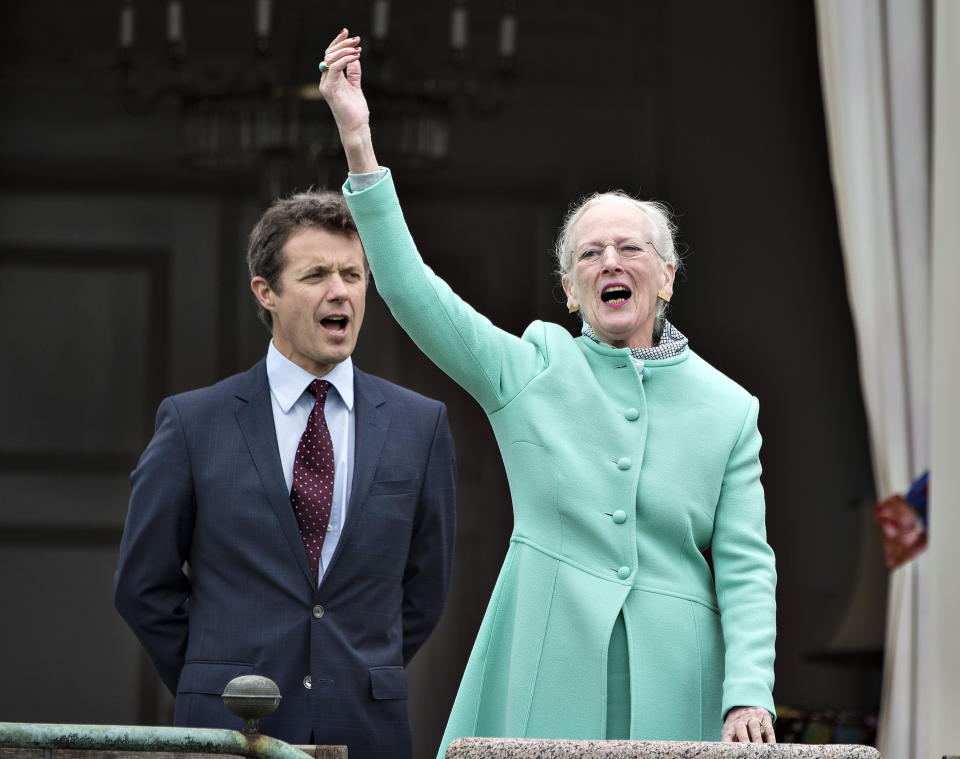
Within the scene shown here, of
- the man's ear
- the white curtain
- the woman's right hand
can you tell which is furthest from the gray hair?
the white curtain

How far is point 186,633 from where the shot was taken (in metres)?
2.37

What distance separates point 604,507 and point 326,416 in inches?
25.9

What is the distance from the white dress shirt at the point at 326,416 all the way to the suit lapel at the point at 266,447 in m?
0.01

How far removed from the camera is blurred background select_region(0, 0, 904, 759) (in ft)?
17.4

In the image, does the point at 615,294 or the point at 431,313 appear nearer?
the point at 431,313

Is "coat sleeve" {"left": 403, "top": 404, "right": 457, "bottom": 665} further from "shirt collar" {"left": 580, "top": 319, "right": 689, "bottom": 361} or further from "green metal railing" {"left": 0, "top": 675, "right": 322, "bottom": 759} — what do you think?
"green metal railing" {"left": 0, "top": 675, "right": 322, "bottom": 759}

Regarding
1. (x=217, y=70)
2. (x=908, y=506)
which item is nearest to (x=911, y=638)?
(x=908, y=506)

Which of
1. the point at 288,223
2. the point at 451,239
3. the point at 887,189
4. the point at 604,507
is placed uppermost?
the point at 887,189

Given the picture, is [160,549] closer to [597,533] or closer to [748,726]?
[597,533]

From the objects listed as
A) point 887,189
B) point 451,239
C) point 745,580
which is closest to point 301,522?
point 745,580

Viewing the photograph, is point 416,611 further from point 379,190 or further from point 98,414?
point 98,414

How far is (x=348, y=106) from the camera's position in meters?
1.81

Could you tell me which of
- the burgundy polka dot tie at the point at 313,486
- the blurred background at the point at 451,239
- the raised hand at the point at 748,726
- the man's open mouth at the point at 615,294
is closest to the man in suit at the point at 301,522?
the burgundy polka dot tie at the point at 313,486

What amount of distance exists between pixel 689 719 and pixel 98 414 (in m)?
3.82
